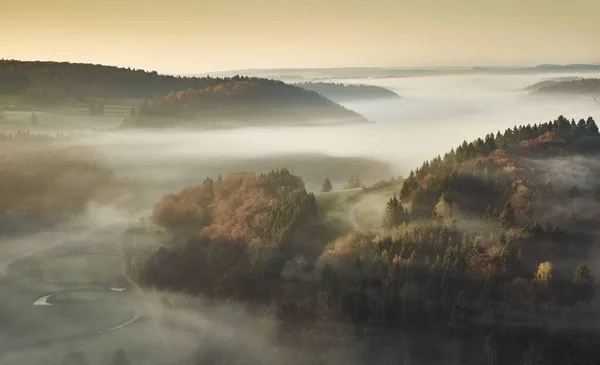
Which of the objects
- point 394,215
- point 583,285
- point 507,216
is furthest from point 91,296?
point 583,285

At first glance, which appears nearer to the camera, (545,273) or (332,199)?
(545,273)

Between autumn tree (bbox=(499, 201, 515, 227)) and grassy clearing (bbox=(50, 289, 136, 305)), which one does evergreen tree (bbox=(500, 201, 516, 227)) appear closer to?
autumn tree (bbox=(499, 201, 515, 227))

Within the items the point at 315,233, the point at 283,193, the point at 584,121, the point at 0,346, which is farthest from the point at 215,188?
the point at 584,121

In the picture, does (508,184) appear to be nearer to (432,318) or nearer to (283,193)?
(432,318)

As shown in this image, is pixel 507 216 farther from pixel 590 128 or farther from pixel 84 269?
pixel 84 269

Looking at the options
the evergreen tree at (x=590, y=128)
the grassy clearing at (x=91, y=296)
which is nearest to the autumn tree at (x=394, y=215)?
the grassy clearing at (x=91, y=296)

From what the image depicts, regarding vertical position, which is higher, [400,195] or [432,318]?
[400,195]

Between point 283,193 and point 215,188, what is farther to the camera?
point 215,188
